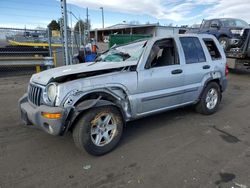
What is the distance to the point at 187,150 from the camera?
385cm

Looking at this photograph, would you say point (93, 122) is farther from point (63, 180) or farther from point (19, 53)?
point (19, 53)

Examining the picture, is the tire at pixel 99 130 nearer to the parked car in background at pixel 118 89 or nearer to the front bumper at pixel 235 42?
the parked car in background at pixel 118 89

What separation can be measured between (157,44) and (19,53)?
28.3ft

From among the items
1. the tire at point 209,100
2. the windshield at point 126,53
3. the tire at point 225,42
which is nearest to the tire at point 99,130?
the windshield at point 126,53

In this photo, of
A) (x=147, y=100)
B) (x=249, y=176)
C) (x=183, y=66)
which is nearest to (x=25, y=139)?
(x=147, y=100)

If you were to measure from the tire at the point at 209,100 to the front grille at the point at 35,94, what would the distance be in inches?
138

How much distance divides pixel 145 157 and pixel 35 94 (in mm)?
1990

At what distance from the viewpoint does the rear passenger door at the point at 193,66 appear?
4.82 metres

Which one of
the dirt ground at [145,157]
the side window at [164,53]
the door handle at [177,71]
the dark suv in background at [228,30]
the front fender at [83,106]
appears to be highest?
the dark suv in background at [228,30]

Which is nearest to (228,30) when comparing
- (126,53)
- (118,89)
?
(126,53)

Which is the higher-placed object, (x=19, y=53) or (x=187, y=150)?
(x=19, y=53)

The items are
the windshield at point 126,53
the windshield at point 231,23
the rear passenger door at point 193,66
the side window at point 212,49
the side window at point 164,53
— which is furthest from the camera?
the windshield at point 231,23

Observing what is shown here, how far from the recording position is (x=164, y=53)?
4.72 meters

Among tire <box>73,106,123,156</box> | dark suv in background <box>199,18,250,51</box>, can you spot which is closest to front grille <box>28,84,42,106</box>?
tire <box>73,106,123,156</box>
